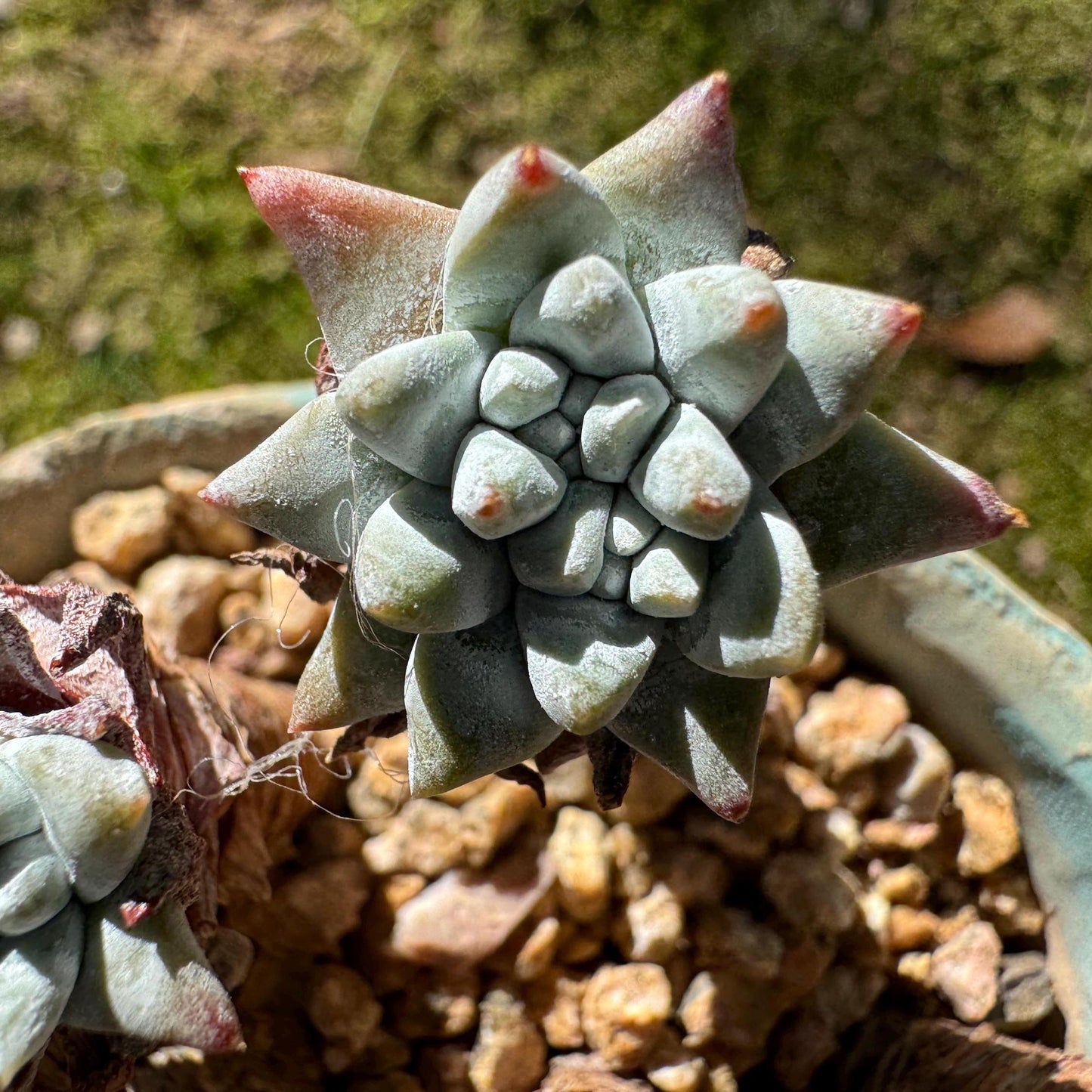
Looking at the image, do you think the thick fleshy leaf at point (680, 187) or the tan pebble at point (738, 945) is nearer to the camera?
the thick fleshy leaf at point (680, 187)

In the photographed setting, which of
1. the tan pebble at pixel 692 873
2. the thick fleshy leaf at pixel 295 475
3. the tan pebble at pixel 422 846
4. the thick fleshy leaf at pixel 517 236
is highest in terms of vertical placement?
the thick fleshy leaf at pixel 517 236

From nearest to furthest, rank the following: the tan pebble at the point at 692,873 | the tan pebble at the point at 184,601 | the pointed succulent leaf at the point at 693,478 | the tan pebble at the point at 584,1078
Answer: the pointed succulent leaf at the point at 693,478, the tan pebble at the point at 584,1078, the tan pebble at the point at 692,873, the tan pebble at the point at 184,601

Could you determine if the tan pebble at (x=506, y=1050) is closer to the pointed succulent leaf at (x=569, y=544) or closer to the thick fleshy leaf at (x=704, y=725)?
the thick fleshy leaf at (x=704, y=725)

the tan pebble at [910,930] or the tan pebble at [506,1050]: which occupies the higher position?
the tan pebble at [506,1050]

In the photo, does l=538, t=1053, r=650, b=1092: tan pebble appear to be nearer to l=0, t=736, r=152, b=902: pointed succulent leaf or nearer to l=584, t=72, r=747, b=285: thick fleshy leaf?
l=0, t=736, r=152, b=902: pointed succulent leaf

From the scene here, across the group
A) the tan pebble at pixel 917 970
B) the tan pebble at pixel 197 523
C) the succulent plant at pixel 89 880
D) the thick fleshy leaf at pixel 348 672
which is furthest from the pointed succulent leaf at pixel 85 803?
the tan pebble at pixel 917 970

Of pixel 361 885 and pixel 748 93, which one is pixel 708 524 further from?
pixel 748 93

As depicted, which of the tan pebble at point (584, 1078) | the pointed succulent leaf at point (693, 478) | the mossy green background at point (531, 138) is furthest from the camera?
the mossy green background at point (531, 138)

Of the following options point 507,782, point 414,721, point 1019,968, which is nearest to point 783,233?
point 507,782
